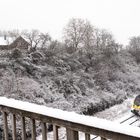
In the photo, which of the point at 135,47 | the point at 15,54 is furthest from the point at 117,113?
the point at 135,47

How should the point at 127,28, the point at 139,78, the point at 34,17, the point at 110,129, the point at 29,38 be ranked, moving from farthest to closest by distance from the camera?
1. the point at 127,28
2. the point at 34,17
3. the point at 139,78
4. the point at 29,38
5. the point at 110,129

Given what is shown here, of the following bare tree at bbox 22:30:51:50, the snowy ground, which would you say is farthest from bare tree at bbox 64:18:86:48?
the snowy ground

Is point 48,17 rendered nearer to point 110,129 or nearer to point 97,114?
point 97,114

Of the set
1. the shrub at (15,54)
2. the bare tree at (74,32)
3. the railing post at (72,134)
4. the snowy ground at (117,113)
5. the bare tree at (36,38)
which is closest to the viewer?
the railing post at (72,134)

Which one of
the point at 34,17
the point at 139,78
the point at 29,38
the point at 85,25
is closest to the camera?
the point at 29,38

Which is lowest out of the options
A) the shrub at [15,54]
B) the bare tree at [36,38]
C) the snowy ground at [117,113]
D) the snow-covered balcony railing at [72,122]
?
the snowy ground at [117,113]

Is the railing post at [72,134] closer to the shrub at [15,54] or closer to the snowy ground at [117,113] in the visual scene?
the snowy ground at [117,113]

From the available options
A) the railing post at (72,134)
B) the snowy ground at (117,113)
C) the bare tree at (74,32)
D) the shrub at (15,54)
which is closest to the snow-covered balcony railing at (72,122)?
the railing post at (72,134)

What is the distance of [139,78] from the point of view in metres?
22.0

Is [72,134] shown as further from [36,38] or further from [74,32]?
[74,32]

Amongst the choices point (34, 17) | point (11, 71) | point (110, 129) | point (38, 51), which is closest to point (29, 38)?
point (38, 51)

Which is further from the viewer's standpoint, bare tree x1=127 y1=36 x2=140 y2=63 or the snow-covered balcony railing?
bare tree x1=127 y1=36 x2=140 y2=63

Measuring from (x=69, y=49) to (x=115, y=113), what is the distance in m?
9.15

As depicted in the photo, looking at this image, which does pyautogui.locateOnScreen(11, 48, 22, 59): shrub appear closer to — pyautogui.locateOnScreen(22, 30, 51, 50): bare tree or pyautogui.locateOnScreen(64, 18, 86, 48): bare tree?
pyautogui.locateOnScreen(22, 30, 51, 50): bare tree
